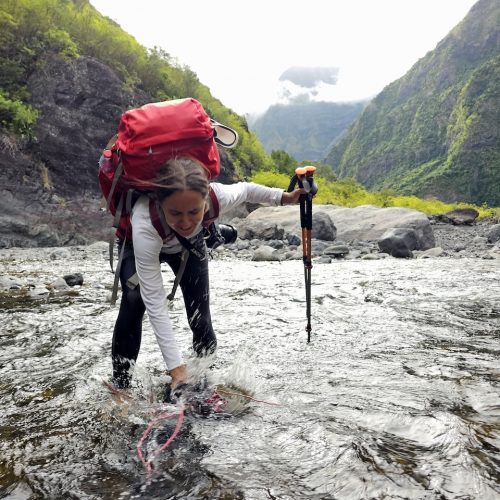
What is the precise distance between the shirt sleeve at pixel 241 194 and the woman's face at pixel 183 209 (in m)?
0.45

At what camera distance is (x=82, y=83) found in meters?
24.0

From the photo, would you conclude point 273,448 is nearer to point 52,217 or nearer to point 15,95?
point 52,217

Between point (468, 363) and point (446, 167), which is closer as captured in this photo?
point (468, 363)

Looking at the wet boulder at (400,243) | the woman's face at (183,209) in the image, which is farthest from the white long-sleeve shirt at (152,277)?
the wet boulder at (400,243)

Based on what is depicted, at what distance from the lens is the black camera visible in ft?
11.4

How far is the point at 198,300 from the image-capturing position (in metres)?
3.61

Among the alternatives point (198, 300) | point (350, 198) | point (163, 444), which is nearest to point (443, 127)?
point (350, 198)

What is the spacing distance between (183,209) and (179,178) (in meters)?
0.19

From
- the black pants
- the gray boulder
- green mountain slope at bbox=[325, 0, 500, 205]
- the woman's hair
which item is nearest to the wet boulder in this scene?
the gray boulder

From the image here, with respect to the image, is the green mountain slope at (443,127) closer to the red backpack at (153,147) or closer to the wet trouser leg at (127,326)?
the wet trouser leg at (127,326)

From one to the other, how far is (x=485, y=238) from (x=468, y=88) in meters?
114

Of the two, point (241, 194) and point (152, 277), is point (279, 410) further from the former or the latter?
point (241, 194)

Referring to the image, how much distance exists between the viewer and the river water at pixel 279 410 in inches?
86.2

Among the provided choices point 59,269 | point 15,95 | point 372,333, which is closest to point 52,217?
point 15,95
